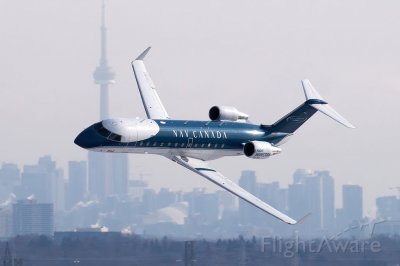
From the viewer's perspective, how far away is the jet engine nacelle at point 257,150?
387 feet

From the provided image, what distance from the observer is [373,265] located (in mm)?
182250

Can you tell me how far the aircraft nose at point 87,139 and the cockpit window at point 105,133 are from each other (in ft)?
1.43

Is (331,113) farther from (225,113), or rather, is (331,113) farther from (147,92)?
(147,92)

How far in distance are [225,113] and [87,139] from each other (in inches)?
541

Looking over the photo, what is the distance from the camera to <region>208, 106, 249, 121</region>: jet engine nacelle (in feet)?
393

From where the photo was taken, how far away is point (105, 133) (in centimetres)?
11069

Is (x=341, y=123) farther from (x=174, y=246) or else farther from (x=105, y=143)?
(x=174, y=246)

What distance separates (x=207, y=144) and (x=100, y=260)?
78.7 metres

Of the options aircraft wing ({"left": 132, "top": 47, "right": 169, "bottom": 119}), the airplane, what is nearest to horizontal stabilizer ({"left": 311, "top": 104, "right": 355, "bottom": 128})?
the airplane

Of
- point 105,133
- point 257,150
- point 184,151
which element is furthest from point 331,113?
point 105,133

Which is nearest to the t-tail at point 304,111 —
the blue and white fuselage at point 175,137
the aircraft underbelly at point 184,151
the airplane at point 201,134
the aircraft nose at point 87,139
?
the airplane at point 201,134

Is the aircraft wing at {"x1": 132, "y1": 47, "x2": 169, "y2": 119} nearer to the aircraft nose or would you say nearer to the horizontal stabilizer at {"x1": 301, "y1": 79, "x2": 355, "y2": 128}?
the aircraft nose

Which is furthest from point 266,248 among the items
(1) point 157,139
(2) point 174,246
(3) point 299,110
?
(1) point 157,139

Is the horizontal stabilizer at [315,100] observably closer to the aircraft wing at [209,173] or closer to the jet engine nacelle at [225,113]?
the jet engine nacelle at [225,113]
